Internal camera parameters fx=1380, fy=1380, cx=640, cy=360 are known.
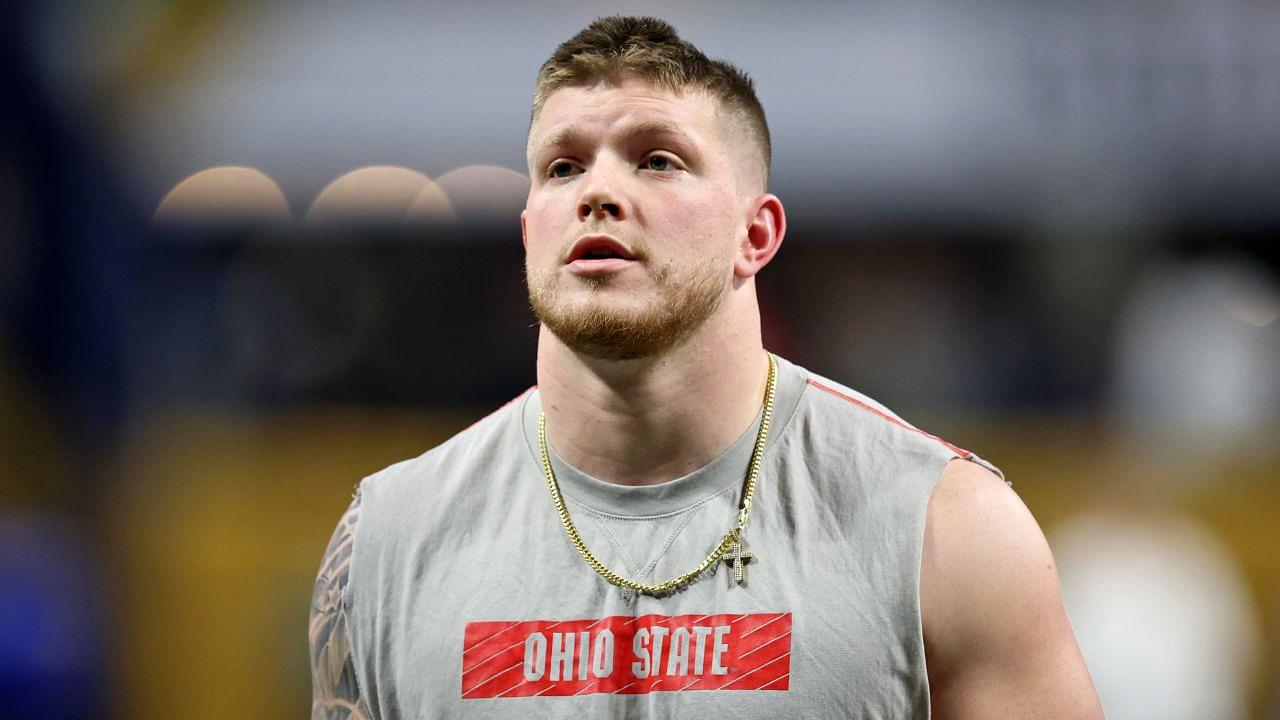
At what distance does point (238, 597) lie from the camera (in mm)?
4867

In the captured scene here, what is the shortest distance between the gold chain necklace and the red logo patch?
0.05 metres

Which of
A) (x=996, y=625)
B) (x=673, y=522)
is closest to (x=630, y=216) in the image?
(x=673, y=522)

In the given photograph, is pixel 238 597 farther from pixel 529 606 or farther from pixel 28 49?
pixel 529 606

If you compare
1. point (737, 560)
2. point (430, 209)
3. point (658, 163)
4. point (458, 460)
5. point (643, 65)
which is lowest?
point (737, 560)

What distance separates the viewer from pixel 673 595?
2078 millimetres

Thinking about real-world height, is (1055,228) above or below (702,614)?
above

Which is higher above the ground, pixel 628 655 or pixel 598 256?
pixel 598 256

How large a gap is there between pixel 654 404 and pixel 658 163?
0.37 meters

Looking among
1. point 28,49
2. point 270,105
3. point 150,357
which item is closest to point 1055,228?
point 270,105

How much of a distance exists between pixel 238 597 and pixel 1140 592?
123 inches

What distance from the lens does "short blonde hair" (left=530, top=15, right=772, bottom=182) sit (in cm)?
214

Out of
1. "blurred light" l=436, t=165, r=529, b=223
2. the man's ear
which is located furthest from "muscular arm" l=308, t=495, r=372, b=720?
"blurred light" l=436, t=165, r=529, b=223

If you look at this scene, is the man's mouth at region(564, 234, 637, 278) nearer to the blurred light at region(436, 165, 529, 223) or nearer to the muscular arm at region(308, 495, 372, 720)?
the muscular arm at region(308, 495, 372, 720)

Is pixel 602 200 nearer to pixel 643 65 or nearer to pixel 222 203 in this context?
pixel 643 65
